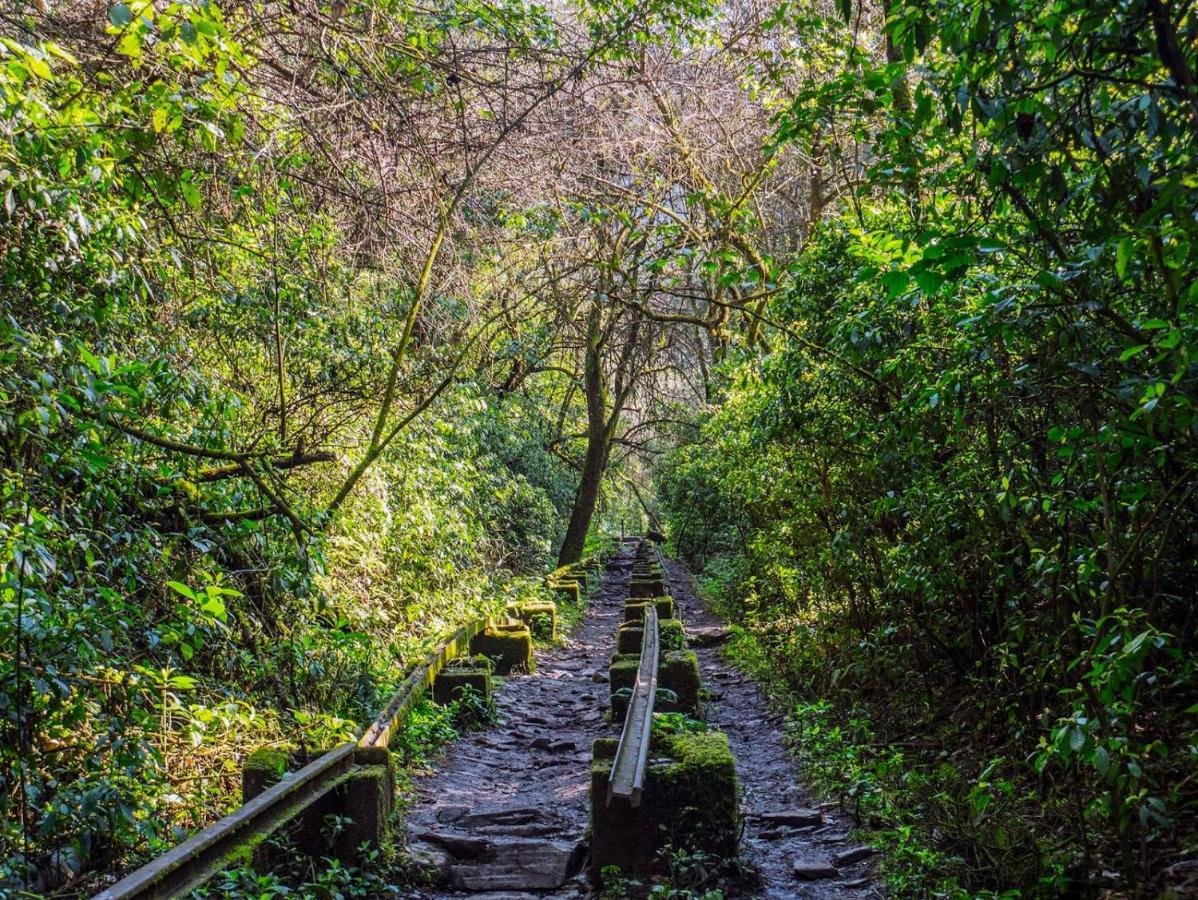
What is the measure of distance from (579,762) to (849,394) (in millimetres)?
3868

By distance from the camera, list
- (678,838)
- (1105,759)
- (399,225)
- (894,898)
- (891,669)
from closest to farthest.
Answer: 1. (1105,759)
2. (894,898)
3. (678,838)
4. (891,669)
5. (399,225)

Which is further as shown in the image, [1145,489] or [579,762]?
[579,762]

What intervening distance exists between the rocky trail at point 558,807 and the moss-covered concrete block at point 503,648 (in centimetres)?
24

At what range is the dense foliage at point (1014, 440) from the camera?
351cm

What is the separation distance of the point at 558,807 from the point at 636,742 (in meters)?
1.33

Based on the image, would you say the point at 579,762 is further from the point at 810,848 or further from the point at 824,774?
the point at 810,848

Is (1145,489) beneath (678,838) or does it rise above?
above

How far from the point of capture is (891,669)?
25.5ft

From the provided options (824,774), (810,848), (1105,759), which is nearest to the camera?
(1105,759)

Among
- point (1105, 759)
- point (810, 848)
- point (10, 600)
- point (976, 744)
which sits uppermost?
point (10, 600)

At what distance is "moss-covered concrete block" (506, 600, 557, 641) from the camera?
1370 centimetres

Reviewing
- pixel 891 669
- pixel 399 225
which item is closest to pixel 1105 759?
pixel 891 669

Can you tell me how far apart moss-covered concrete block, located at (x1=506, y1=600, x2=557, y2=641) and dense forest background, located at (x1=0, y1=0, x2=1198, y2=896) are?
74.4 inches

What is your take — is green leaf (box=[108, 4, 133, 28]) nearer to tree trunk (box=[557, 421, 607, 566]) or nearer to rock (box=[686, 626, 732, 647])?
rock (box=[686, 626, 732, 647])
